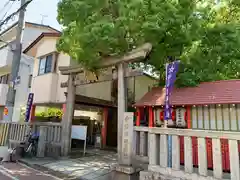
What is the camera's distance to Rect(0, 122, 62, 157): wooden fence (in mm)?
9812

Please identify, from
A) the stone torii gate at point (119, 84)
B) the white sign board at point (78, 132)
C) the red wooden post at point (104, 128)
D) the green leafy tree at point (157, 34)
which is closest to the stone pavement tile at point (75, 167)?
the stone torii gate at point (119, 84)

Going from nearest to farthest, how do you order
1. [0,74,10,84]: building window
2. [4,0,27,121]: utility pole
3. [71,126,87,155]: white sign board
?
1. [71,126,87,155]: white sign board
2. [4,0,27,121]: utility pole
3. [0,74,10,84]: building window

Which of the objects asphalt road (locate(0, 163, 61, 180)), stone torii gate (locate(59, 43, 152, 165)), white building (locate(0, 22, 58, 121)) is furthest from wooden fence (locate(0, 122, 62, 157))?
white building (locate(0, 22, 58, 121))

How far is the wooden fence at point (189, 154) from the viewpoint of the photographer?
13.9ft

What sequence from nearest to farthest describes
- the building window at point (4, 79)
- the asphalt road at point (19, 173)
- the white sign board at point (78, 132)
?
the asphalt road at point (19, 173)
the white sign board at point (78, 132)
the building window at point (4, 79)

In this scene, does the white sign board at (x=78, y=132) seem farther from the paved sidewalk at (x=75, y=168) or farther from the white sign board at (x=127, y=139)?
the white sign board at (x=127, y=139)

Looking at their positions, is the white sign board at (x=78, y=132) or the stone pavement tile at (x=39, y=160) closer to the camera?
the stone pavement tile at (x=39, y=160)

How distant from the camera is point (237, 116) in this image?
6.07m

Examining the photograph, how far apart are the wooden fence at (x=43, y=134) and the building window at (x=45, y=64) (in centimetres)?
423

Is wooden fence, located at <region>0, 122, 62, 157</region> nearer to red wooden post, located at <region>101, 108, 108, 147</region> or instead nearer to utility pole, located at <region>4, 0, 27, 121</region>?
utility pole, located at <region>4, 0, 27, 121</region>

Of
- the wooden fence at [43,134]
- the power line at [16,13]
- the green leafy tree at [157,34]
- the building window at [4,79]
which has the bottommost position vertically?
the wooden fence at [43,134]

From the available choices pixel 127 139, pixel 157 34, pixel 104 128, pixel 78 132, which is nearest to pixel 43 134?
pixel 78 132

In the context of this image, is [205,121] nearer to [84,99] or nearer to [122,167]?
[122,167]

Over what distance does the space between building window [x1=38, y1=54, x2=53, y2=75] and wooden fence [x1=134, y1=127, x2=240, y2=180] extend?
31.2 feet
